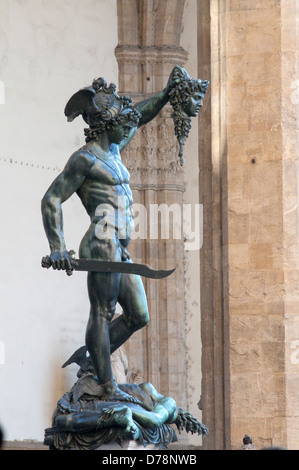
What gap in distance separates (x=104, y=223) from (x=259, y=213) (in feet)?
10.4

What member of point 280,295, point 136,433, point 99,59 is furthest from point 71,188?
point 99,59

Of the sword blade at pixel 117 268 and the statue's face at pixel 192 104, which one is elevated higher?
the statue's face at pixel 192 104

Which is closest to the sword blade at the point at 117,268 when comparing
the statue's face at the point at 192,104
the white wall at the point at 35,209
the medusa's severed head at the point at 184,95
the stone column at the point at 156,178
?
the medusa's severed head at the point at 184,95

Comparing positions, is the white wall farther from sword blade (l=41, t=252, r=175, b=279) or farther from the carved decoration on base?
sword blade (l=41, t=252, r=175, b=279)

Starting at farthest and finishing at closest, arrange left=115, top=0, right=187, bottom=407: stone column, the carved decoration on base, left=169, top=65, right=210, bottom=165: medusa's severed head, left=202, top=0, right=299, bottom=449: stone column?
left=115, top=0, right=187, bottom=407: stone column → left=202, top=0, right=299, bottom=449: stone column → left=169, top=65, right=210, bottom=165: medusa's severed head → the carved decoration on base

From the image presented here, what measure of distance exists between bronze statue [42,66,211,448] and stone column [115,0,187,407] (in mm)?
11085

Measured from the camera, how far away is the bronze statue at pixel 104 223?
375 inches

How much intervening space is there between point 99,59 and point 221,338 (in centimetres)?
836

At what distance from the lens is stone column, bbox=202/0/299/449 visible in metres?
12.4

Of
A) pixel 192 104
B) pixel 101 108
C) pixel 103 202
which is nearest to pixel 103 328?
pixel 103 202

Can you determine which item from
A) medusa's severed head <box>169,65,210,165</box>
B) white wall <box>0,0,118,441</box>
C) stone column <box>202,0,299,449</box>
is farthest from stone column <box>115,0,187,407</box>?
medusa's severed head <box>169,65,210,165</box>

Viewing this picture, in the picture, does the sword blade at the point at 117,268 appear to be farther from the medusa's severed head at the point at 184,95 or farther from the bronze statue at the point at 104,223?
the medusa's severed head at the point at 184,95

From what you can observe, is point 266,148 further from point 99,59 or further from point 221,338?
point 99,59

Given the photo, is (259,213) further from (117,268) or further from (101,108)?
(117,268)
